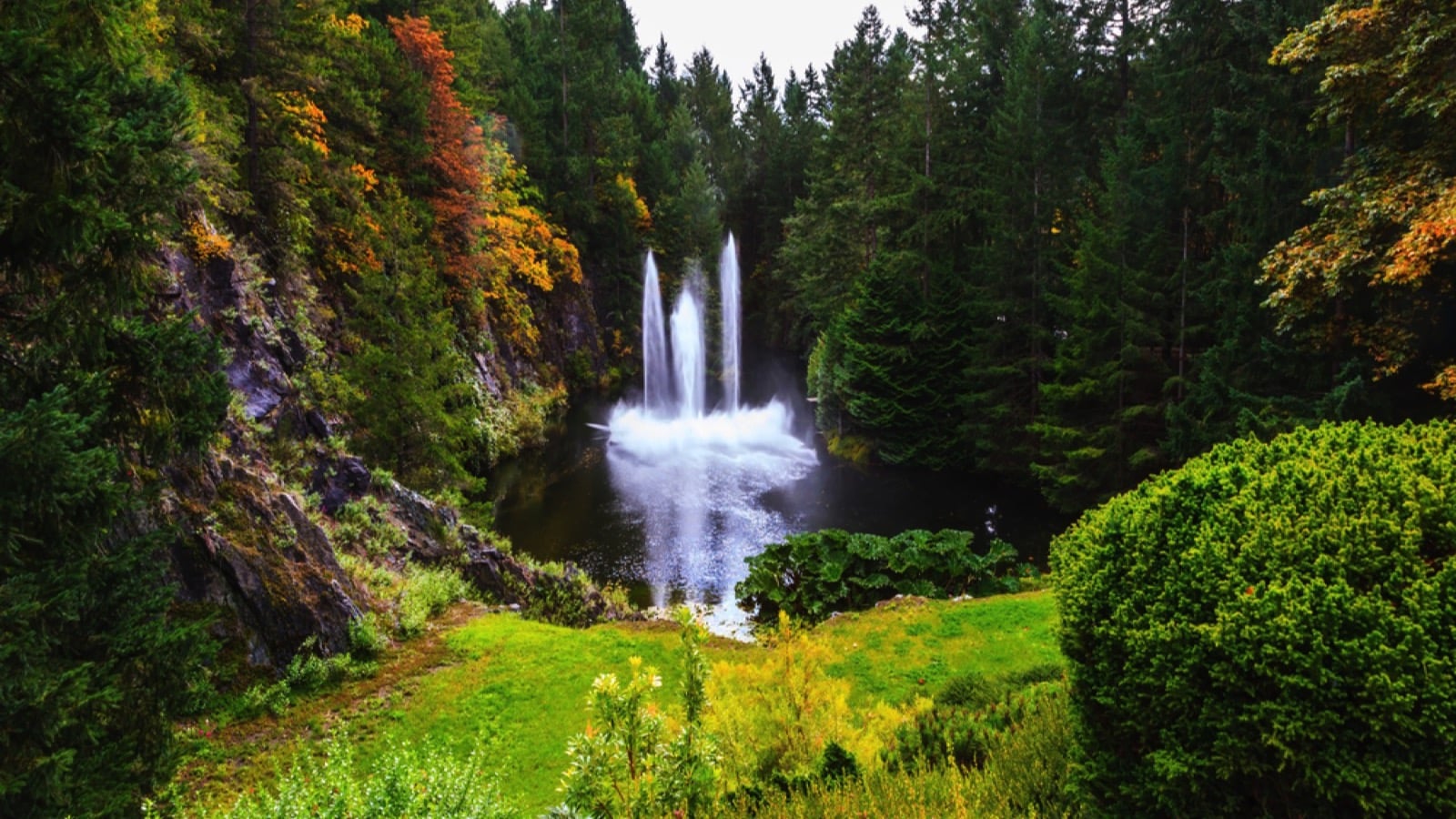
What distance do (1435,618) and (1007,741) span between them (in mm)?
2531

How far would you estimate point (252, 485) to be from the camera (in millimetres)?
9469

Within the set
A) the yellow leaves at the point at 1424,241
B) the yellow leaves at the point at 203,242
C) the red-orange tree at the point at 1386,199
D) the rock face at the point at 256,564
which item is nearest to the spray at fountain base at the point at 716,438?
the red-orange tree at the point at 1386,199

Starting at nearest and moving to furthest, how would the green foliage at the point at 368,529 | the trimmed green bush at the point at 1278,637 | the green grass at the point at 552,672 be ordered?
the trimmed green bush at the point at 1278,637, the green grass at the point at 552,672, the green foliage at the point at 368,529

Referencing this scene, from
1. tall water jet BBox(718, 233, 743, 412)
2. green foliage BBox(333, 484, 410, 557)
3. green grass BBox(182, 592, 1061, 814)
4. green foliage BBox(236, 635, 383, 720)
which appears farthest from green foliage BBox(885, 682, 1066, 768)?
tall water jet BBox(718, 233, 743, 412)

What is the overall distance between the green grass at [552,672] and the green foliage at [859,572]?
1.69 metres

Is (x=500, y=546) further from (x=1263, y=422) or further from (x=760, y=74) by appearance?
(x=760, y=74)

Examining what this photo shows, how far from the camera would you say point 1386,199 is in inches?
403

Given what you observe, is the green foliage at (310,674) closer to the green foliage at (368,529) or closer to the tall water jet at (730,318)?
the green foliage at (368,529)

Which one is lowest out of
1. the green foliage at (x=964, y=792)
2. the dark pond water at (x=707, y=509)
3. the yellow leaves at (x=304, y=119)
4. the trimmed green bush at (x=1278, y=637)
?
the dark pond water at (x=707, y=509)

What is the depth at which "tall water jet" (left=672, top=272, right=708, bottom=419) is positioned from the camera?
4009 cm

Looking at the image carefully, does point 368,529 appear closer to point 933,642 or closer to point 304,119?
point 933,642

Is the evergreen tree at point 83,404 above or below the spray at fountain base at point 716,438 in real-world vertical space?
above

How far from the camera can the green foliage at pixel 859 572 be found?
14594 millimetres

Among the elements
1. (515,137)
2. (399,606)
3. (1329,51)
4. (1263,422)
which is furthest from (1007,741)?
(515,137)
